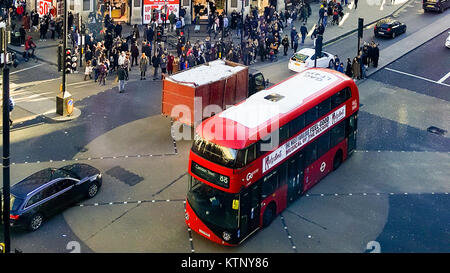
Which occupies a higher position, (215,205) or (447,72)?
(447,72)

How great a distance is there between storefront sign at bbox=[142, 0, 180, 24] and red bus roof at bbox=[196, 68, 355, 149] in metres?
22.4

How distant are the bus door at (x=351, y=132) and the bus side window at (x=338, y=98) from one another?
121 centimetres

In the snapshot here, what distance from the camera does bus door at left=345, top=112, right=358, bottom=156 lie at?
28111 millimetres

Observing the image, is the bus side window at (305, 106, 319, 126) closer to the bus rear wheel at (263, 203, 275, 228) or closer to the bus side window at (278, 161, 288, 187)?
the bus side window at (278, 161, 288, 187)

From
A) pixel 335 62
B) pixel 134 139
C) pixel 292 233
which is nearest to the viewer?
pixel 292 233

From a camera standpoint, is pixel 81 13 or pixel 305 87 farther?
pixel 81 13

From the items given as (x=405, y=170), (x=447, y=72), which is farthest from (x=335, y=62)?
(x=405, y=170)

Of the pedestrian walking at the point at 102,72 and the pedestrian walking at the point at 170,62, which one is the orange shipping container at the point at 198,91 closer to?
the pedestrian walking at the point at 170,62

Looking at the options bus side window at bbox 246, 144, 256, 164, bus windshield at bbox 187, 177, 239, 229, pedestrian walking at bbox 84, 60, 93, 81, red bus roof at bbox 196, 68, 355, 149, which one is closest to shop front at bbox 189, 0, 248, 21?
pedestrian walking at bbox 84, 60, 93, 81

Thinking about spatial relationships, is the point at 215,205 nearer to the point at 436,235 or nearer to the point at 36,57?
the point at 436,235

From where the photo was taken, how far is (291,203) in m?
25.0

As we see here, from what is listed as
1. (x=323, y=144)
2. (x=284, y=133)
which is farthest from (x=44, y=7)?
(x=284, y=133)

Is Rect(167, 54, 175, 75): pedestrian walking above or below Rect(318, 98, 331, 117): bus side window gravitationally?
above

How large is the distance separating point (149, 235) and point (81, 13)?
25906 millimetres
